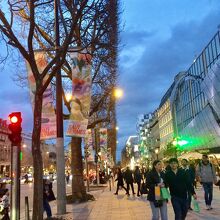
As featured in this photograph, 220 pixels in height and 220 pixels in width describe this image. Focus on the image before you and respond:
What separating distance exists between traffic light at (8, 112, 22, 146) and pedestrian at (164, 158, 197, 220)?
383 cm

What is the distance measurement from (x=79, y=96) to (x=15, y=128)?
6.13 m

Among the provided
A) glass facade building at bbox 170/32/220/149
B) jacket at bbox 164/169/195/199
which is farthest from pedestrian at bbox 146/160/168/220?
glass facade building at bbox 170/32/220/149

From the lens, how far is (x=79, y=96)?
17.6 metres

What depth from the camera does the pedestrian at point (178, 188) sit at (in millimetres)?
10156

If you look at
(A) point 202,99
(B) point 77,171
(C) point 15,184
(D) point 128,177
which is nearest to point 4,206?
(C) point 15,184

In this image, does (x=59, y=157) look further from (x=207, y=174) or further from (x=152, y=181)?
(x=152, y=181)

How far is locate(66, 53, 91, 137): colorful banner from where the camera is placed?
1756 cm

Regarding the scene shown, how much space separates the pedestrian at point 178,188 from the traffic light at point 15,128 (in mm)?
3831

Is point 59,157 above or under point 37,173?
above

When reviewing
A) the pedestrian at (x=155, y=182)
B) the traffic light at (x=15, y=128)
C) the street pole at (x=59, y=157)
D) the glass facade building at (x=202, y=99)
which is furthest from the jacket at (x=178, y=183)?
the glass facade building at (x=202, y=99)

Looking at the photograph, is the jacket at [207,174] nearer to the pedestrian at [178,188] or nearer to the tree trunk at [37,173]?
the pedestrian at [178,188]

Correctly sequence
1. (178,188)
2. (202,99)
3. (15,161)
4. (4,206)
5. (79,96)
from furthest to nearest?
1. (202,99)
2. (79,96)
3. (4,206)
4. (15,161)
5. (178,188)

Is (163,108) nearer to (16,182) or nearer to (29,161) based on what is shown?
(29,161)

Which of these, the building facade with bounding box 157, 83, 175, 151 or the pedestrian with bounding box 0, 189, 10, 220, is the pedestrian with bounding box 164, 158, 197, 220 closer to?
the pedestrian with bounding box 0, 189, 10, 220
